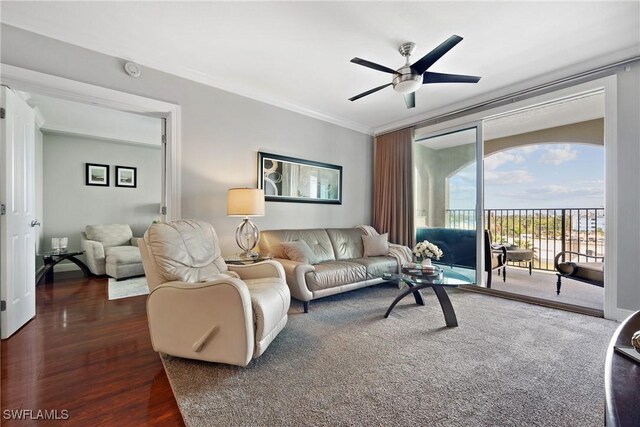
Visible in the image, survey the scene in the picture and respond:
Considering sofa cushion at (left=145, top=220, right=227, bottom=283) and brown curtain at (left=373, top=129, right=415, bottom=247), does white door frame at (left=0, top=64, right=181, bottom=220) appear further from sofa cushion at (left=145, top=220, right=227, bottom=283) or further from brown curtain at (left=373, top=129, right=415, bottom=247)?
brown curtain at (left=373, top=129, right=415, bottom=247)

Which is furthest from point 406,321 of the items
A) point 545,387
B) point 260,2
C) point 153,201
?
point 153,201

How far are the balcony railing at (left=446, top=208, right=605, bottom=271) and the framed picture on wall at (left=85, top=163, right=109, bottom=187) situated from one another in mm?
6145

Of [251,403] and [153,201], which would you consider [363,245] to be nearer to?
[251,403]

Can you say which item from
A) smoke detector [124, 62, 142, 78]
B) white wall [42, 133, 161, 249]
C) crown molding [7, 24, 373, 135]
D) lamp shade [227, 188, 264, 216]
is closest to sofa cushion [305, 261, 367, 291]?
lamp shade [227, 188, 264, 216]

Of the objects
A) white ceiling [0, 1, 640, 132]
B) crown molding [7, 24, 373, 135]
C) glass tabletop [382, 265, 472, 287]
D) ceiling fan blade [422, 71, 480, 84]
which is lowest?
glass tabletop [382, 265, 472, 287]

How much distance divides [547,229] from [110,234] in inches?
318

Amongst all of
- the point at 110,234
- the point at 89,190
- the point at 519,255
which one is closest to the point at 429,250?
the point at 519,255

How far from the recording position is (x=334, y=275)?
304cm

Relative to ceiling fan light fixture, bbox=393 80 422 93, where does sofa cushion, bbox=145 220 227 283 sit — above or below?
below

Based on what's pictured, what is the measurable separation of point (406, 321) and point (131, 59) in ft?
11.9

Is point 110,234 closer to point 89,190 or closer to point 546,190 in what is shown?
point 89,190

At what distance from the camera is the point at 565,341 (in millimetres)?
2211

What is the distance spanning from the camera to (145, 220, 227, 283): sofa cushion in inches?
76.7

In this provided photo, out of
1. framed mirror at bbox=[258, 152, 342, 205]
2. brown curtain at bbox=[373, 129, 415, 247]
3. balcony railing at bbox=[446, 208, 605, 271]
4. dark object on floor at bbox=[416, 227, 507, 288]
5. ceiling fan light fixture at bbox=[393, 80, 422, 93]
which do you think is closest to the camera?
ceiling fan light fixture at bbox=[393, 80, 422, 93]
